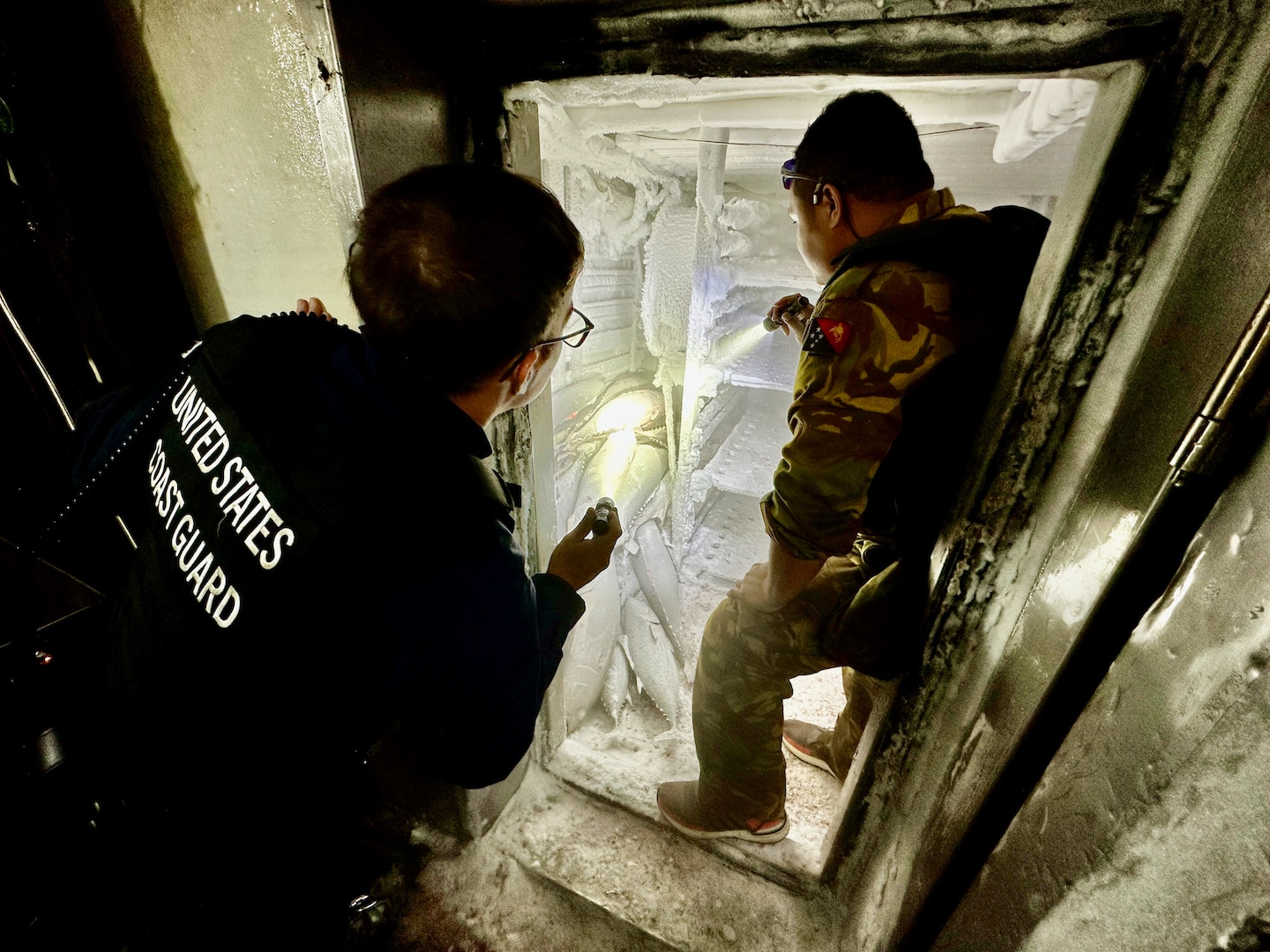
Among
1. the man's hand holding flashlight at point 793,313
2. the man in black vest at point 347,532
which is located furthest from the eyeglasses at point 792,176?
the man in black vest at point 347,532

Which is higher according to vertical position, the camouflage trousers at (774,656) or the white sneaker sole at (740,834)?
the camouflage trousers at (774,656)

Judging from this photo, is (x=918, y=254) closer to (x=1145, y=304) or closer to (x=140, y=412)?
(x=1145, y=304)

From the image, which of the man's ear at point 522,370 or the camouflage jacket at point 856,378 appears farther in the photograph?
the camouflage jacket at point 856,378

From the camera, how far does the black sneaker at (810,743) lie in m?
2.40

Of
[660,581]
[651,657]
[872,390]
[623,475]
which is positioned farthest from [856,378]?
[623,475]

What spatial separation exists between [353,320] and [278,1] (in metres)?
0.62

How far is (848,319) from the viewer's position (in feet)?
4.07

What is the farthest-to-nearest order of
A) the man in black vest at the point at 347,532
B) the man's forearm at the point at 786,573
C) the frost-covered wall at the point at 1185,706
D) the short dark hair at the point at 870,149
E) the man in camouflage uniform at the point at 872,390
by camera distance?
1. the man's forearm at the point at 786,573
2. the short dark hair at the point at 870,149
3. the man in camouflage uniform at the point at 872,390
4. the man in black vest at the point at 347,532
5. the frost-covered wall at the point at 1185,706

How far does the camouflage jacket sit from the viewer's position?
1.20 m

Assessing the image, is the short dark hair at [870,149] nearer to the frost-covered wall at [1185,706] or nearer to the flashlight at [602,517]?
the frost-covered wall at [1185,706]

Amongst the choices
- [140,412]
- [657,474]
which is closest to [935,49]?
[140,412]

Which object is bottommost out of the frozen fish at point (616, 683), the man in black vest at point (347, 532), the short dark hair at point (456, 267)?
the frozen fish at point (616, 683)

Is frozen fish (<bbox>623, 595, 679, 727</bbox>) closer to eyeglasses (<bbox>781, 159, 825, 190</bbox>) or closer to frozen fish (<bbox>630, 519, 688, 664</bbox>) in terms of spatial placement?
frozen fish (<bbox>630, 519, 688, 664</bbox>)

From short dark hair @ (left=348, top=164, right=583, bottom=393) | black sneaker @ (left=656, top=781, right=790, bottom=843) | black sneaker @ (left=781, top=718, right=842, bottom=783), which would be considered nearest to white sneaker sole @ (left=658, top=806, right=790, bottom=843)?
black sneaker @ (left=656, top=781, right=790, bottom=843)
